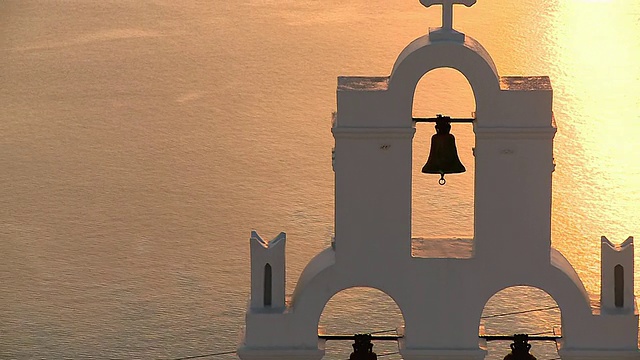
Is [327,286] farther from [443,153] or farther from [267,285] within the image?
[443,153]

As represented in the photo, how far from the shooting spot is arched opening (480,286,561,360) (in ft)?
64.5

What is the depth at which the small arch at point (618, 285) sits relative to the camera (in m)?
10.7

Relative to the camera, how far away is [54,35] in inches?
1217

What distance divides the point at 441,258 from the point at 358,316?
9.40m

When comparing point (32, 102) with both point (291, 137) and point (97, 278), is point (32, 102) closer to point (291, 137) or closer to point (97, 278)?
point (291, 137)

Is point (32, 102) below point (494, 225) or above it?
above

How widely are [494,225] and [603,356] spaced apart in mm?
824

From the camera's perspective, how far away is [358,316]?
789 inches

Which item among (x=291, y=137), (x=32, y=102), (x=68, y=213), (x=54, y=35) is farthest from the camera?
(x=54, y=35)

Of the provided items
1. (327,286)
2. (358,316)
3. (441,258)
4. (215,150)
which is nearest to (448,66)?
(441,258)

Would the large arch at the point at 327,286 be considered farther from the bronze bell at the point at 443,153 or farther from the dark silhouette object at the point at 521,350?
the bronze bell at the point at 443,153

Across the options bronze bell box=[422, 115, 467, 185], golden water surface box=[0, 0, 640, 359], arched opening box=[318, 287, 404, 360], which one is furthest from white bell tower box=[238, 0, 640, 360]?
arched opening box=[318, 287, 404, 360]

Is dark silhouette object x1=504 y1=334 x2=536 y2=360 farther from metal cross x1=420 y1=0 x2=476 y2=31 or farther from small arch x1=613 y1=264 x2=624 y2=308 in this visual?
metal cross x1=420 y1=0 x2=476 y2=31

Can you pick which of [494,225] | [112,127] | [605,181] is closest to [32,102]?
[112,127]
